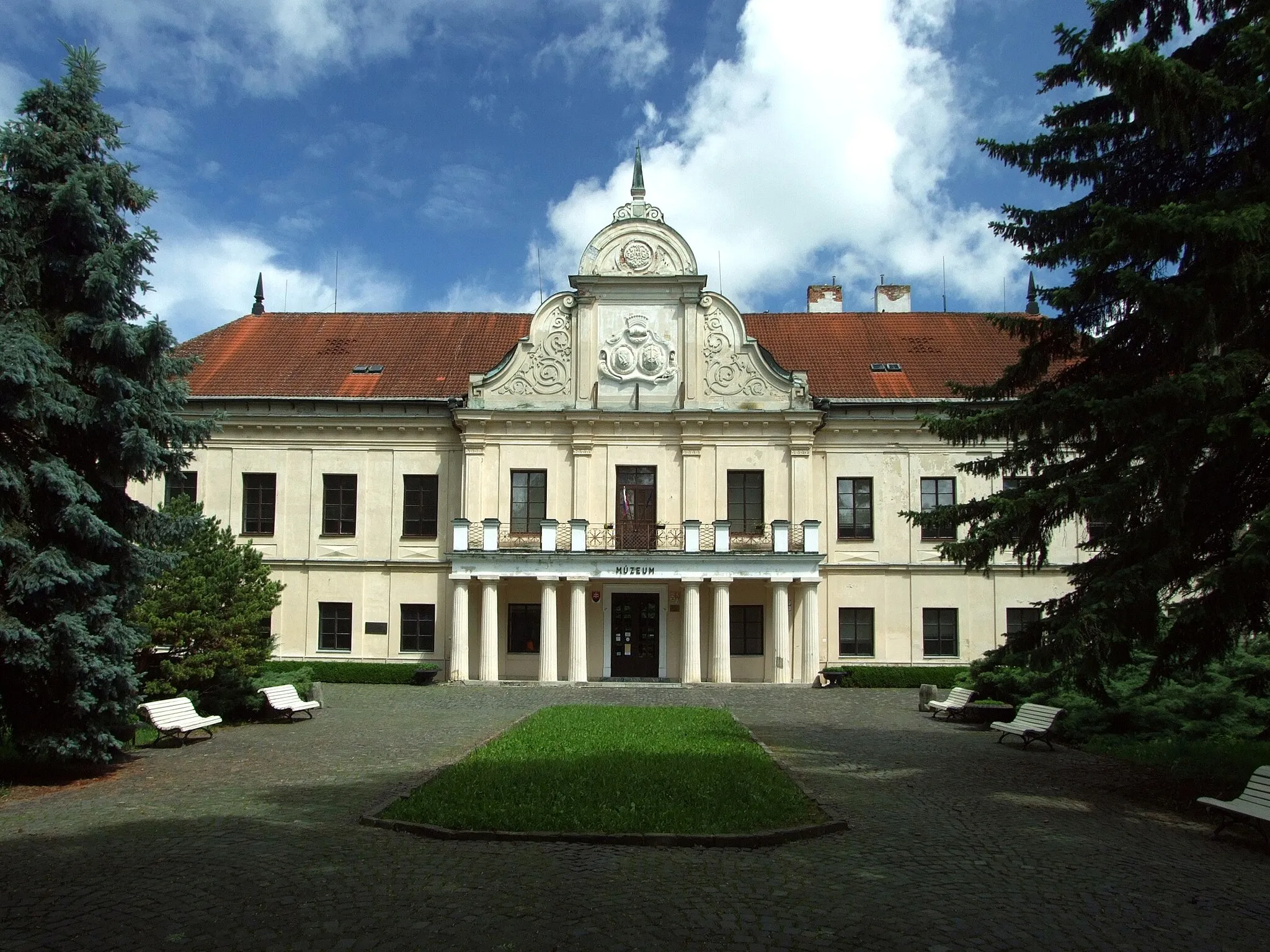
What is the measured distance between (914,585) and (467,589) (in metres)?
13.5

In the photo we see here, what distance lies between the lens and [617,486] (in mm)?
30375

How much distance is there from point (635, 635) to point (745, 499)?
5.27 metres

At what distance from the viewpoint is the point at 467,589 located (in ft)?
95.9

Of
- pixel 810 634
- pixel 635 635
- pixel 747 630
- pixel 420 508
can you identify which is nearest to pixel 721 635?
pixel 747 630

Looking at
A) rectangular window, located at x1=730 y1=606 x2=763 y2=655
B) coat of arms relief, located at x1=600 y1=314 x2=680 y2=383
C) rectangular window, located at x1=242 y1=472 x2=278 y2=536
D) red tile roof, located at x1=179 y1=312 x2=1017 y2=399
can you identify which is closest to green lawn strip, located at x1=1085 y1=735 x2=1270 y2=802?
rectangular window, located at x1=730 y1=606 x2=763 y2=655

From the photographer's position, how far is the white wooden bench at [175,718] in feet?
50.8

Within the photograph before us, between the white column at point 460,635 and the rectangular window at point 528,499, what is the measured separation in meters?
2.66

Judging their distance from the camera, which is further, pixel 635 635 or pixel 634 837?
pixel 635 635

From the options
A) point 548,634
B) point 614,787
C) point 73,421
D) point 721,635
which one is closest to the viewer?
point 614,787

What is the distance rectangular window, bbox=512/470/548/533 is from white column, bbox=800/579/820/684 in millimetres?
8145

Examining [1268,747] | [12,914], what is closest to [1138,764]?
[1268,747]

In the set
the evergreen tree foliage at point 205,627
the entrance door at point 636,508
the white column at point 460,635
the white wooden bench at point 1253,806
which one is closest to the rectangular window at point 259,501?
the white column at point 460,635

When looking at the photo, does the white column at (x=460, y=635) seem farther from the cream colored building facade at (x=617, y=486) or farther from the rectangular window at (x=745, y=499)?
the rectangular window at (x=745, y=499)

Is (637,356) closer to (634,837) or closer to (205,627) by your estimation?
(205,627)
